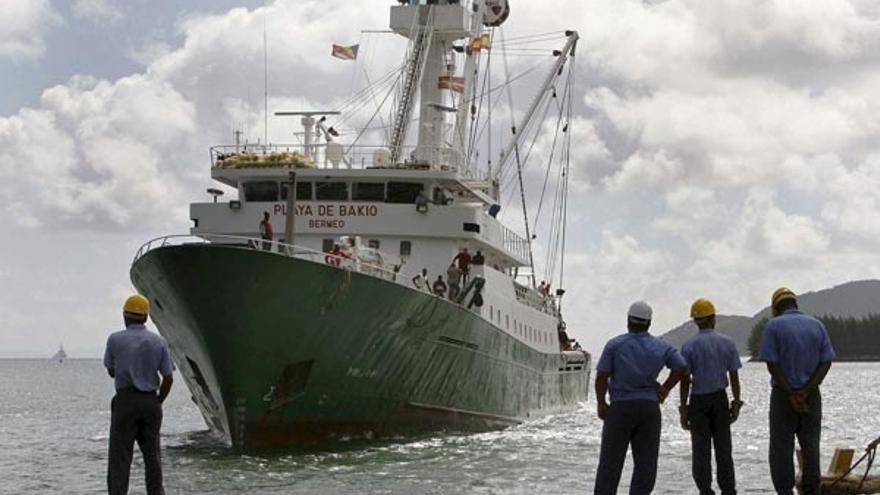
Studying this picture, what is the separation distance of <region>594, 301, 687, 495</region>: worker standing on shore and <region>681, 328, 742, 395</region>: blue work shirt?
4.45 feet

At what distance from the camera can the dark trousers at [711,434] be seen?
1260cm

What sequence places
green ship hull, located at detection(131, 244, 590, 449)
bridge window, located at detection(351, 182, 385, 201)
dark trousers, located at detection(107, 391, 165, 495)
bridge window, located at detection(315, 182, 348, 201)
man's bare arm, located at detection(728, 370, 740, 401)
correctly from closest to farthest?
dark trousers, located at detection(107, 391, 165, 495) → man's bare arm, located at detection(728, 370, 740, 401) → green ship hull, located at detection(131, 244, 590, 449) → bridge window, located at detection(315, 182, 348, 201) → bridge window, located at detection(351, 182, 385, 201)

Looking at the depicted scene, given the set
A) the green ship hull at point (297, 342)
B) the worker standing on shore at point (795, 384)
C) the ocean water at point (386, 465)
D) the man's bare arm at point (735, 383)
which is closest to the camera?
the worker standing on shore at point (795, 384)

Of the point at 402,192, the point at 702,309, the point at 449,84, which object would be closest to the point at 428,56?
the point at 449,84

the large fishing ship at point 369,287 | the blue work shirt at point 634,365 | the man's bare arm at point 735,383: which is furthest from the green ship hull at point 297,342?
the blue work shirt at point 634,365

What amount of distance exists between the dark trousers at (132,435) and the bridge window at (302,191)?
57.5 feet

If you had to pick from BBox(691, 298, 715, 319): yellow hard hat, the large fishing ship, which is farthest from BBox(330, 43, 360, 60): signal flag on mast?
BBox(691, 298, 715, 319): yellow hard hat

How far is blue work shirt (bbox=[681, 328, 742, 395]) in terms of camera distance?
1256 cm

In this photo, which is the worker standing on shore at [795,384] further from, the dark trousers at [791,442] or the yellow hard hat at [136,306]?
the yellow hard hat at [136,306]

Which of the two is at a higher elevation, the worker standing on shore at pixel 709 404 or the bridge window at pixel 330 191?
the bridge window at pixel 330 191

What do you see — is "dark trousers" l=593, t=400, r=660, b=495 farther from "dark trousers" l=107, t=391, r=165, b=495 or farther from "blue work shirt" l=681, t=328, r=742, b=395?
"dark trousers" l=107, t=391, r=165, b=495

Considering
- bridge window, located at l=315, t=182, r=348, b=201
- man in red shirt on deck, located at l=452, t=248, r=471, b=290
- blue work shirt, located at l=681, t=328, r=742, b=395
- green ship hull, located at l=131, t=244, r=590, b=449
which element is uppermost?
bridge window, located at l=315, t=182, r=348, b=201

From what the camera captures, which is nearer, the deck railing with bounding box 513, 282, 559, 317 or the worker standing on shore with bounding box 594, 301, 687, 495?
the worker standing on shore with bounding box 594, 301, 687, 495

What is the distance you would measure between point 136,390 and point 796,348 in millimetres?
5664
